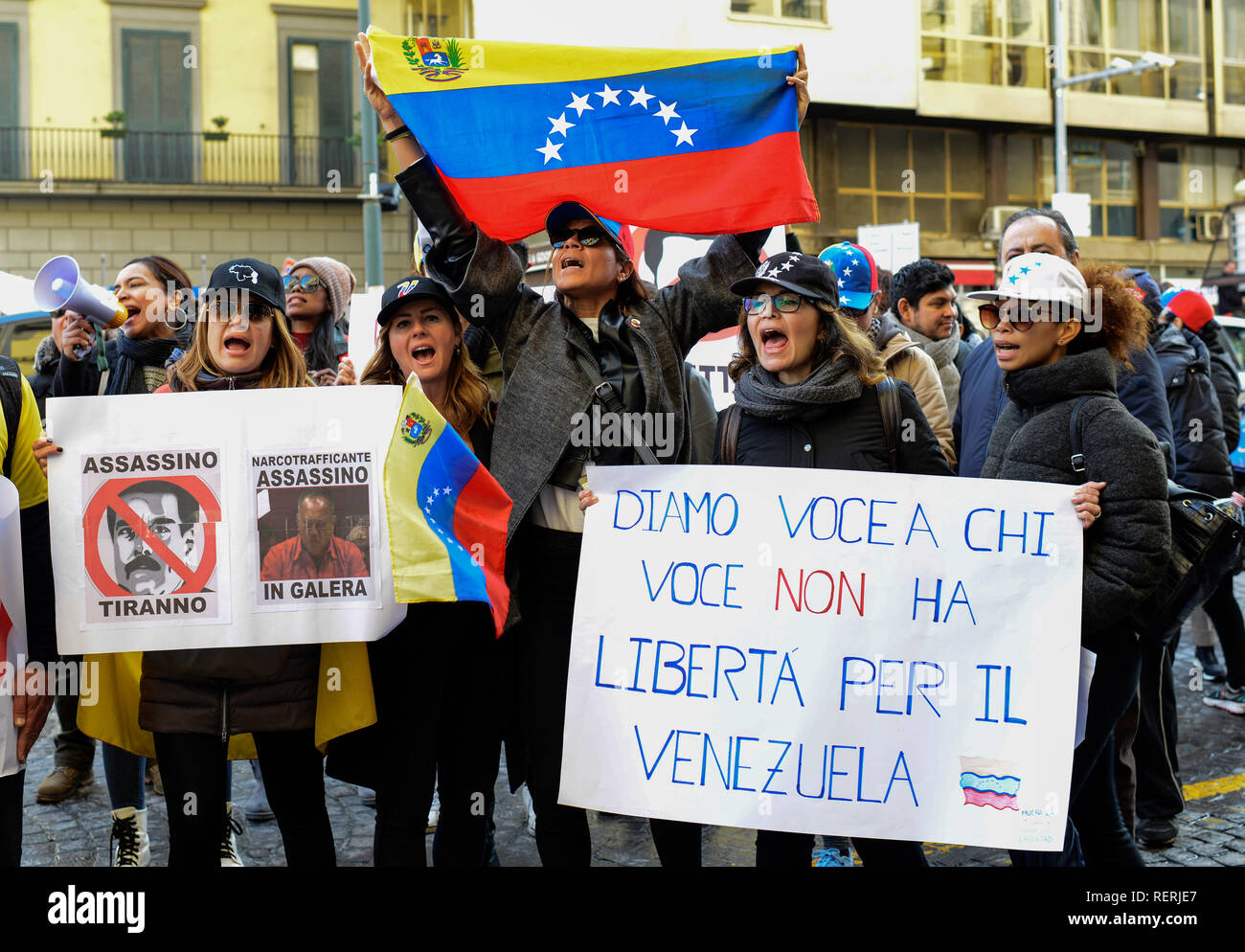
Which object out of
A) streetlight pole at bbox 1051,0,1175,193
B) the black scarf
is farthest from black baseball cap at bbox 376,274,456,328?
streetlight pole at bbox 1051,0,1175,193

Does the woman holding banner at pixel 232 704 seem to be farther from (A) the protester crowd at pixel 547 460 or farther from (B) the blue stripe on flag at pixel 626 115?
(B) the blue stripe on flag at pixel 626 115

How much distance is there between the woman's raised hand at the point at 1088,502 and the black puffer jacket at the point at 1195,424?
2.89m

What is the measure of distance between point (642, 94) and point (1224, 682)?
15.8ft

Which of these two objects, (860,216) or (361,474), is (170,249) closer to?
(860,216)

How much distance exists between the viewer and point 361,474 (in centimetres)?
314

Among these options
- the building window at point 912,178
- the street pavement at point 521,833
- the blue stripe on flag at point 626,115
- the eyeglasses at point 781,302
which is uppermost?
the building window at point 912,178

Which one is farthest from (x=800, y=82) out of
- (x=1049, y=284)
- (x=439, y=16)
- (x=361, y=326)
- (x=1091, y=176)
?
(x=1091, y=176)

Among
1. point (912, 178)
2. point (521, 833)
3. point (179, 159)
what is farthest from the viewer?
point (912, 178)

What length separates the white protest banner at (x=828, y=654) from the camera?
123 inches

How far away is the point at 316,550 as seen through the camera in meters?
3.13

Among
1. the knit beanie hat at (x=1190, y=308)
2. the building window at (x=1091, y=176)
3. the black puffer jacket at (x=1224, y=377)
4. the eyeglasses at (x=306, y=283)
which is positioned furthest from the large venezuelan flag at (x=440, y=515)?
the building window at (x=1091, y=176)

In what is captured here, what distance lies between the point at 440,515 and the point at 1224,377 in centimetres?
498

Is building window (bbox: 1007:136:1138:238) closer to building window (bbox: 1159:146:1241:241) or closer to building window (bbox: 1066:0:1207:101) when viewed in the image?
building window (bbox: 1159:146:1241:241)

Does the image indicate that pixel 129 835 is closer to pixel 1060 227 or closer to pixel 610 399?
pixel 610 399
